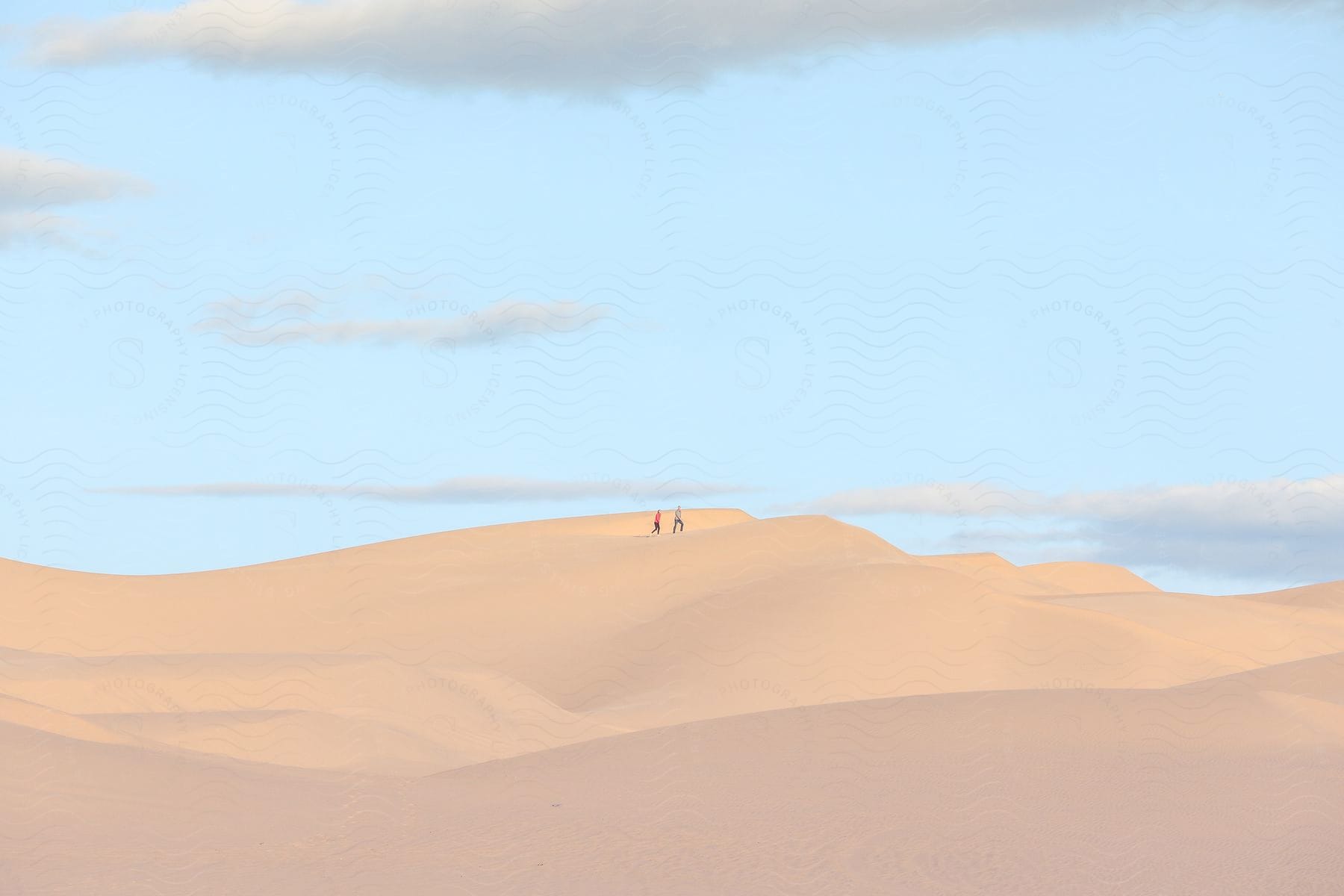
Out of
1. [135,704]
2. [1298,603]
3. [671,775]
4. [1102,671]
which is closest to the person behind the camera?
[671,775]

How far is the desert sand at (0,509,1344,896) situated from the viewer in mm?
16984

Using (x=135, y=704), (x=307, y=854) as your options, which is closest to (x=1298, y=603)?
(x=135, y=704)

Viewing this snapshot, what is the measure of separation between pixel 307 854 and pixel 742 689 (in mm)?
16771

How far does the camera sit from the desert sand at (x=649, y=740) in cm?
1698

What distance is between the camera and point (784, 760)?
21484 mm

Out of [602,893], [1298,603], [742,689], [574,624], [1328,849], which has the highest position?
[1298,603]

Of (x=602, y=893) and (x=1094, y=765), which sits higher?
(x=1094, y=765)

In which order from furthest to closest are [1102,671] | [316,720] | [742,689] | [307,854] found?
[1102,671] < [742,689] < [316,720] < [307,854]

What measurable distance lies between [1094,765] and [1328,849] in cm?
377

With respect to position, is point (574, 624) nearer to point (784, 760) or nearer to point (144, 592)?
point (144, 592)

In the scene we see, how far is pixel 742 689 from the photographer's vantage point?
109 ft

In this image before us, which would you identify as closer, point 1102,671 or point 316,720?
point 316,720

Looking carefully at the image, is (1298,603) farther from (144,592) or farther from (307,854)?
(307,854)

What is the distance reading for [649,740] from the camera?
22.9 m
